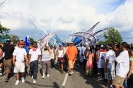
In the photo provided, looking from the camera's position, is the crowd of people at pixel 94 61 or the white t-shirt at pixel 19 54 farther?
the white t-shirt at pixel 19 54

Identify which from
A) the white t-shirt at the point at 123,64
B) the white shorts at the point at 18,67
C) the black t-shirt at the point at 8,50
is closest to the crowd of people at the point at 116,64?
the white t-shirt at the point at 123,64

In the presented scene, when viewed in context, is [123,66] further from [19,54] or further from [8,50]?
[8,50]

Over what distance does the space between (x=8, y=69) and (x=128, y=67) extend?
6067 millimetres

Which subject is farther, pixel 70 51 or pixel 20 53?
pixel 70 51

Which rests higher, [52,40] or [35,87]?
[52,40]

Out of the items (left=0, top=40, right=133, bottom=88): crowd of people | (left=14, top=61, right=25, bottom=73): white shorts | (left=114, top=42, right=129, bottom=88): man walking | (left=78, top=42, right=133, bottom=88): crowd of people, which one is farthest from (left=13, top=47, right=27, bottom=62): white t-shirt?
(left=114, top=42, right=129, bottom=88): man walking

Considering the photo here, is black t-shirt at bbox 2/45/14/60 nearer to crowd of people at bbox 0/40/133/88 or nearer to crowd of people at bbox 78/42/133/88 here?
crowd of people at bbox 0/40/133/88

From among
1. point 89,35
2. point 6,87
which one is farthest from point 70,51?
point 89,35

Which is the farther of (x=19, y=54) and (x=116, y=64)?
(x=19, y=54)

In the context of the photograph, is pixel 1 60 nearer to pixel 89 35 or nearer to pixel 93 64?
pixel 93 64

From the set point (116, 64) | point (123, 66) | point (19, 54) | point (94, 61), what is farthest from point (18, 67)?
point (123, 66)

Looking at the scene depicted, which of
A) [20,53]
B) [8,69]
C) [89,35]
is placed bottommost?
[8,69]

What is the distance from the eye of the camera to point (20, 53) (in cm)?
945

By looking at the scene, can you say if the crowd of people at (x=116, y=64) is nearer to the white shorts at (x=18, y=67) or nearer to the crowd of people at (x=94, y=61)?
the crowd of people at (x=94, y=61)
